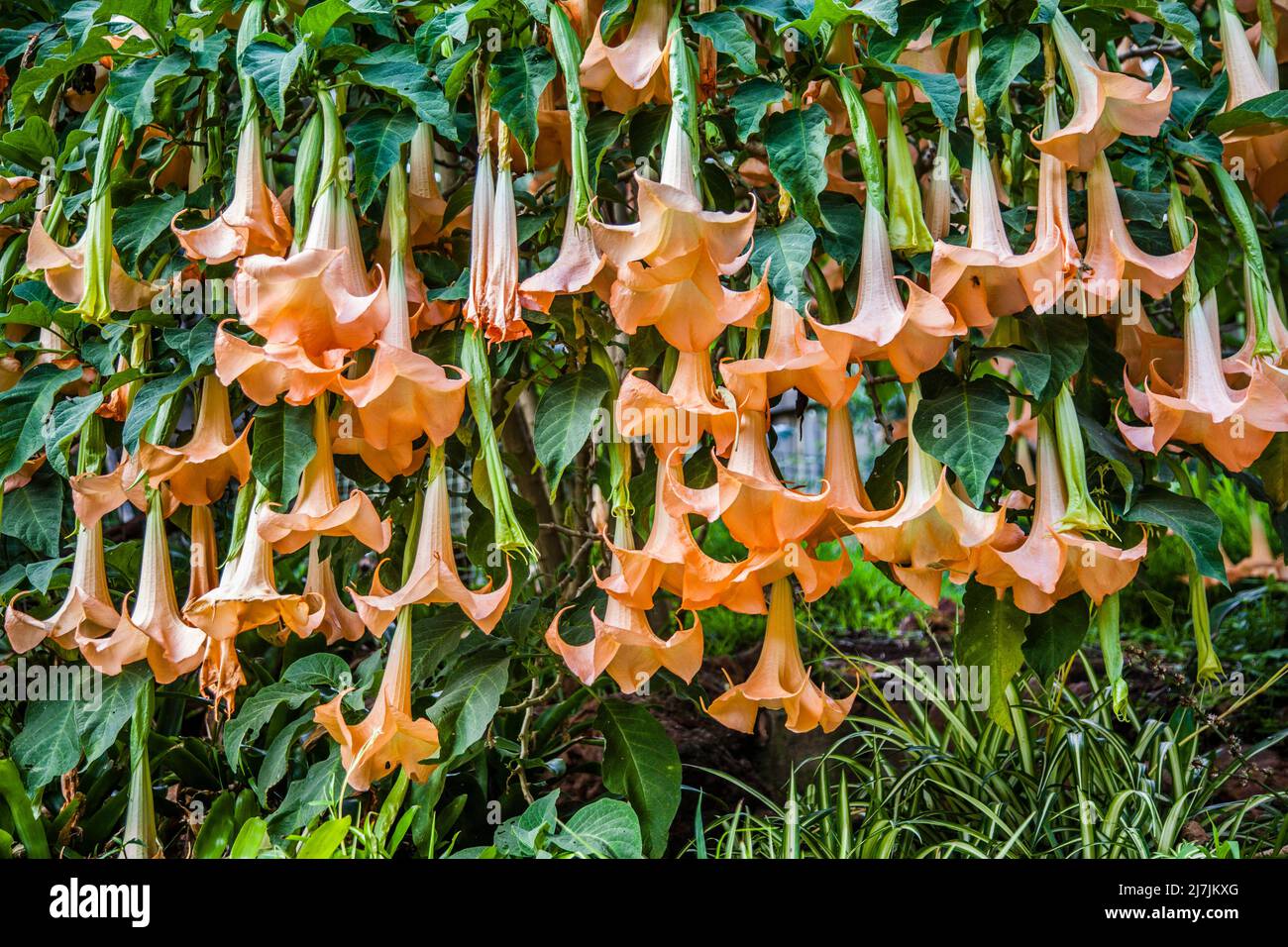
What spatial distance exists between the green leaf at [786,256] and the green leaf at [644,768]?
2.52 feet

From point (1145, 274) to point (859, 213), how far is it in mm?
377

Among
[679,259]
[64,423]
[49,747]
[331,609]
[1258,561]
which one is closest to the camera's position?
[679,259]

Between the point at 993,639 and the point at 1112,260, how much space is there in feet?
1.85

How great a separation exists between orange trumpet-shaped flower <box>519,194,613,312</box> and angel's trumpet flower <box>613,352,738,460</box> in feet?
0.44

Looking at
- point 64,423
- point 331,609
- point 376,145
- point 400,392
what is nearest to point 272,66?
point 376,145

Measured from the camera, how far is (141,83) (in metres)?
1.38

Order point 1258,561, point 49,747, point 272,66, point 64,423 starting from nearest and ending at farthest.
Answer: point 272,66
point 64,423
point 49,747
point 1258,561

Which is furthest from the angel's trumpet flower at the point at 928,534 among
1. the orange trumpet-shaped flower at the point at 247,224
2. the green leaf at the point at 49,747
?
the green leaf at the point at 49,747

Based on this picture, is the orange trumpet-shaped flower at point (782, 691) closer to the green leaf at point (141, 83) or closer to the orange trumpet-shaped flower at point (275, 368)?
the orange trumpet-shaped flower at point (275, 368)

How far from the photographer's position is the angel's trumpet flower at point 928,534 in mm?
1273

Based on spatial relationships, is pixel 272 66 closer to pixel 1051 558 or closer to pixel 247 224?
pixel 247 224

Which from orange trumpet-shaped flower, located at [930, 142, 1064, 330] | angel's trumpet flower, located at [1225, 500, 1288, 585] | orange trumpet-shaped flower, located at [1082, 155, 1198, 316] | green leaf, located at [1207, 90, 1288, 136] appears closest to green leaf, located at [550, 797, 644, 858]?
orange trumpet-shaped flower, located at [930, 142, 1064, 330]

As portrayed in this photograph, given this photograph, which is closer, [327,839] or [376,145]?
[376,145]
